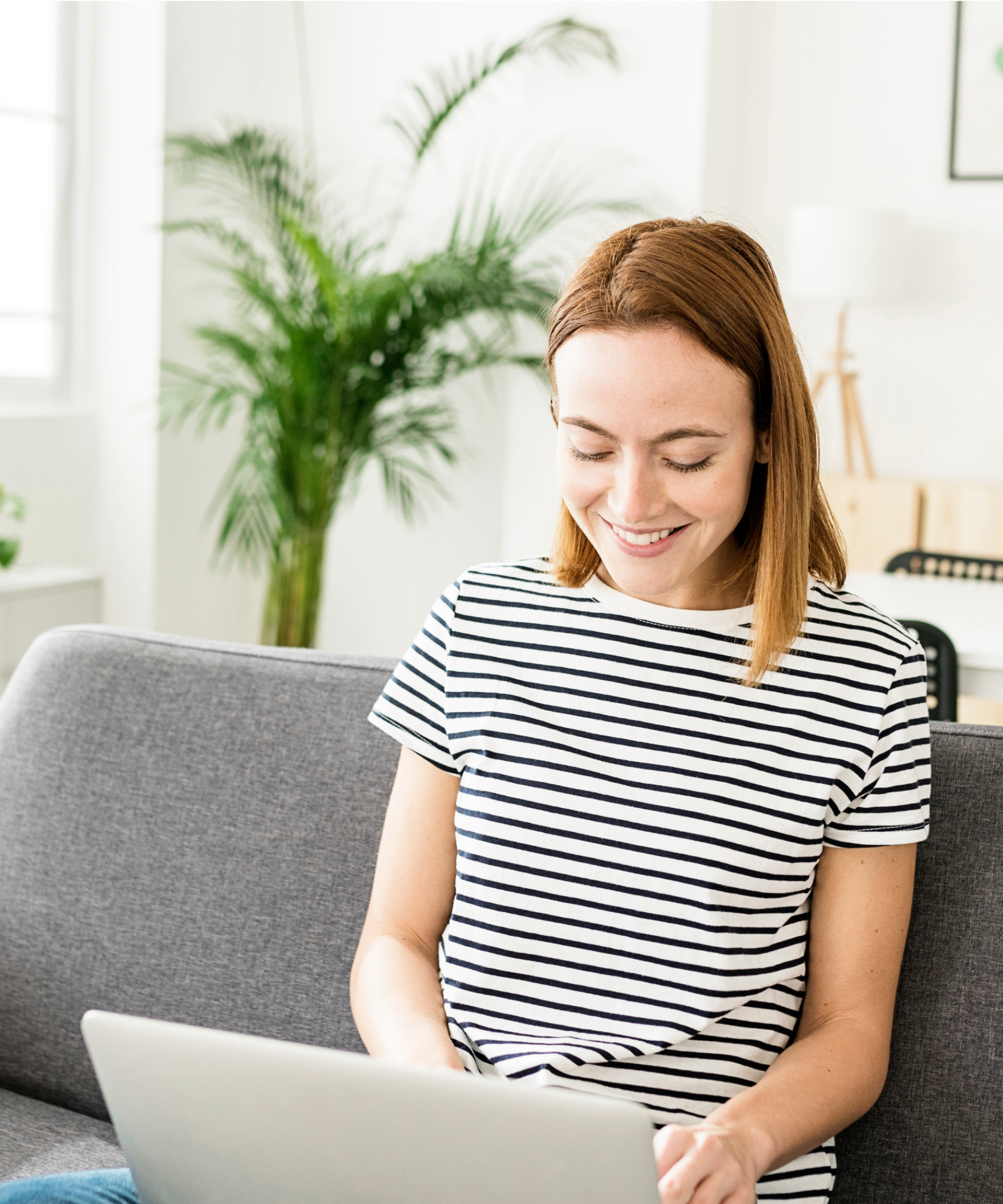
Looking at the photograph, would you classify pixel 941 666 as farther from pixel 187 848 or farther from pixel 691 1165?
pixel 691 1165

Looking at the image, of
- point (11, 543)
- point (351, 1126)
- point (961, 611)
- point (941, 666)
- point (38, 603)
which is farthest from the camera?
point (38, 603)

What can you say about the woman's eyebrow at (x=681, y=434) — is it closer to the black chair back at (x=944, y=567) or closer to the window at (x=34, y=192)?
the black chair back at (x=944, y=567)

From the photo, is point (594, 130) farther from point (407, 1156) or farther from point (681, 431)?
point (407, 1156)

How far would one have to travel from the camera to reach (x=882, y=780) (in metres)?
1.02

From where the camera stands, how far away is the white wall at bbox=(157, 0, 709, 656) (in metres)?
3.87

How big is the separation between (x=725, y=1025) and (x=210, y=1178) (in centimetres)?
40

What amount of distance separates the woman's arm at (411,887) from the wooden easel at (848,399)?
3.10 m

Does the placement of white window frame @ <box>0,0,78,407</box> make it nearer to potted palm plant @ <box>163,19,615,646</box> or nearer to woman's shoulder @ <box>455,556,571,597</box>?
potted palm plant @ <box>163,19,615,646</box>

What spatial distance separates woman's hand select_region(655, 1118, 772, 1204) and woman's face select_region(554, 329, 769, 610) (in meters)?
0.40

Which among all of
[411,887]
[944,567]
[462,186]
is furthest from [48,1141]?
[462,186]

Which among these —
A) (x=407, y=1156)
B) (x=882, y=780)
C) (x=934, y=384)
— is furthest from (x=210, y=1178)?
(x=934, y=384)

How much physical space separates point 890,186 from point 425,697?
11.8ft

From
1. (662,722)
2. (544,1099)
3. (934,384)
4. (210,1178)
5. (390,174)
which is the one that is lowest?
(210,1178)

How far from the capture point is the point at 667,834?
104cm
